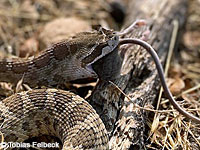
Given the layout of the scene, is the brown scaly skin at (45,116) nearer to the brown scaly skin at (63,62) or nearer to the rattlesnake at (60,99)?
the rattlesnake at (60,99)

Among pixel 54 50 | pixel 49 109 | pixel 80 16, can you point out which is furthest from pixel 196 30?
pixel 49 109

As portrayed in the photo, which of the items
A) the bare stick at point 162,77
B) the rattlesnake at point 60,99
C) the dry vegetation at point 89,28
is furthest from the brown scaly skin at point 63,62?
the bare stick at point 162,77

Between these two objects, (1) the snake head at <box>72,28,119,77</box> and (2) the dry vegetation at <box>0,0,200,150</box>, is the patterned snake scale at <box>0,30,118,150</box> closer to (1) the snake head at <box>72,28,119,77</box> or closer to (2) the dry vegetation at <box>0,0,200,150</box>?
(1) the snake head at <box>72,28,119,77</box>

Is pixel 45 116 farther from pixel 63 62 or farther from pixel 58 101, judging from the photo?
pixel 63 62

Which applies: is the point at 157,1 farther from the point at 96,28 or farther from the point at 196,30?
the point at 96,28

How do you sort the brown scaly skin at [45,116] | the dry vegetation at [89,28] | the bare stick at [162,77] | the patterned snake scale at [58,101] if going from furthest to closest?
the dry vegetation at [89,28]
the bare stick at [162,77]
the brown scaly skin at [45,116]
the patterned snake scale at [58,101]

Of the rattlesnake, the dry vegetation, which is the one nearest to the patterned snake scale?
the rattlesnake
